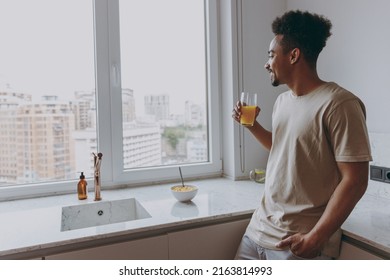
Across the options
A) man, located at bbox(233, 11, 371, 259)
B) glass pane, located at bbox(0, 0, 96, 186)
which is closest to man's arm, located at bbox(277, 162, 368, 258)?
man, located at bbox(233, 11, 371, 259)

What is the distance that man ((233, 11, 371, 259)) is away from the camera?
3.32ft

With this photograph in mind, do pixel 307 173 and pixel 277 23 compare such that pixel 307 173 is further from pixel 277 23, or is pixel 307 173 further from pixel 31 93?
pixel 31 93

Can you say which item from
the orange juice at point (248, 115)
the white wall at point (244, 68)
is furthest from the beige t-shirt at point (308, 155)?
the white wall at point (244, 68)

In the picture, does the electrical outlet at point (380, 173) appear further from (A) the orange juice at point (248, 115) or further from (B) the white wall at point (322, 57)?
(A) the orange juice at point (248, 115)

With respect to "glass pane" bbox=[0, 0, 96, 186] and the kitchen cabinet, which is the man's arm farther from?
"glass pane" bbox=[0, 0, 96, 186]

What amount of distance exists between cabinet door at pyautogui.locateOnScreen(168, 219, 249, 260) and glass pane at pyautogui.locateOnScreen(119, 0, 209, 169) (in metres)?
0.70

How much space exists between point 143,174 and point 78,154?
0.38m

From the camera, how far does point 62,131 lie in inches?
Result: 68.6

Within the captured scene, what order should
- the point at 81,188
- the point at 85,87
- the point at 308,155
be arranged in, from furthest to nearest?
the point at 85,87
the point at 81,188
the point at 308,155

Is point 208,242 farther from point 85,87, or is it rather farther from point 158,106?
point 85,87

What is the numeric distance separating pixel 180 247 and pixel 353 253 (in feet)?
2.10

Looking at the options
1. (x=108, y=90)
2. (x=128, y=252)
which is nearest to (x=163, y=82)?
(x=108, y=90)

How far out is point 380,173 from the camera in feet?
5.03
